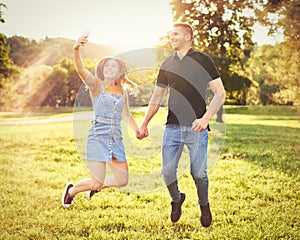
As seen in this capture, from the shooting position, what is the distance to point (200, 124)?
15.9 feet

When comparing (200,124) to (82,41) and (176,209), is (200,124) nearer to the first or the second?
(176,209)

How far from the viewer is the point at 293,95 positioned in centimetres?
1991

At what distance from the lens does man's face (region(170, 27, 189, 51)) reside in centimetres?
503

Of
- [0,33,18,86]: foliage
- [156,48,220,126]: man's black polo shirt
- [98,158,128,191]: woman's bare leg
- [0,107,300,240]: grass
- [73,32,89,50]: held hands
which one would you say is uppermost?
[0,33,18,86]: foliage

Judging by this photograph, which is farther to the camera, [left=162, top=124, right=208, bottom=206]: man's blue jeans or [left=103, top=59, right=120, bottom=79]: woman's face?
[left=162, top=124, right=208, bottom=206]: man's blue jeans

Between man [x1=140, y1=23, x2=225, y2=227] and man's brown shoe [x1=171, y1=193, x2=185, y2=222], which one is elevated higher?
man [x1=140, y1=23, x2=225, y2=227]

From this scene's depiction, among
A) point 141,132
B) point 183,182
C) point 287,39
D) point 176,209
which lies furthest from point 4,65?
point 176,209

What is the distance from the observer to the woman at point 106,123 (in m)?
4.96

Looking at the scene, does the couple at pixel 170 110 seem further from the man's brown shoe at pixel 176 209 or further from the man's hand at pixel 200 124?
the man's brown shoe at pixel 176 209

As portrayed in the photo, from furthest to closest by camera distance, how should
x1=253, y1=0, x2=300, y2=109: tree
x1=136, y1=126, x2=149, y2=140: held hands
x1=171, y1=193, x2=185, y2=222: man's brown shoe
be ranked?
x1=253, y1=0, x2=300, y2=109: tree
x1=171, y1=193, x2=185, y2=222: man's brown shoe
x1=136, y1=126, x2=149, y2=140: held hands

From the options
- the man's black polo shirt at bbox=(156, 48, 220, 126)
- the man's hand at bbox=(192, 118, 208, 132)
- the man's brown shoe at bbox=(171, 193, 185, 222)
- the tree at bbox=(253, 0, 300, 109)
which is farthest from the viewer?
the tree at bbox=(253, 0, 300, 109)

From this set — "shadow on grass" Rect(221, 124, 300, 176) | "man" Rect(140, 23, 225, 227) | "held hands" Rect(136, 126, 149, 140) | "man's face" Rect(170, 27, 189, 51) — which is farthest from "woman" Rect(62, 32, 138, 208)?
"shadow on grass" Rect(221, 124, 300, 176)

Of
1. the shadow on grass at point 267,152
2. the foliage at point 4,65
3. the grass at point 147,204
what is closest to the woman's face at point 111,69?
the grass at point 147,204

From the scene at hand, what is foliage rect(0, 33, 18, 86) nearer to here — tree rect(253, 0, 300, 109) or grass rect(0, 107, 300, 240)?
grass rect(0, 107, 300, 240)
